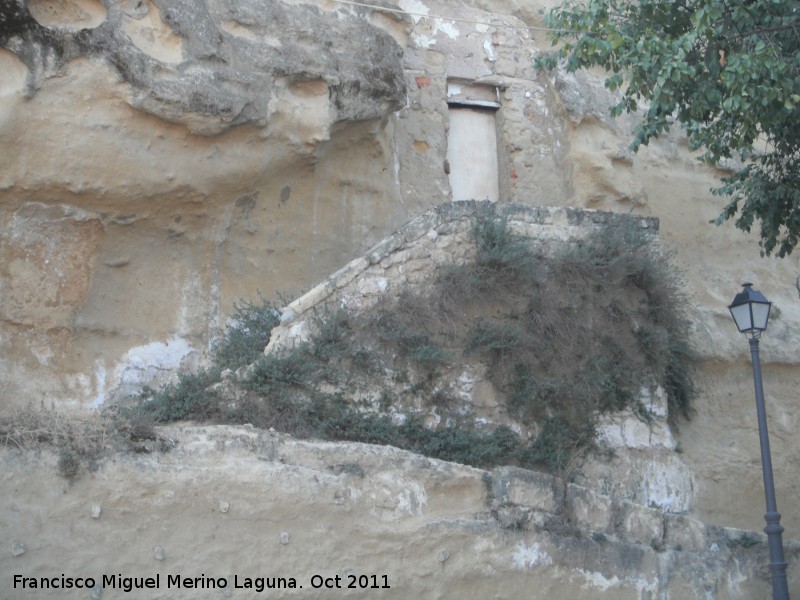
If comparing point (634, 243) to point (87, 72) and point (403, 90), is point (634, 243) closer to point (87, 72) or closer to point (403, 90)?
point (403, 90)

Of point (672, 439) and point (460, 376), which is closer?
point (460, 376)

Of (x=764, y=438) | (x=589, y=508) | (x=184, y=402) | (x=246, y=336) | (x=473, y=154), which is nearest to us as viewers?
(x=589, y=508)

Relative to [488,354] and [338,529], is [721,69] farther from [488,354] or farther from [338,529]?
[338,529]

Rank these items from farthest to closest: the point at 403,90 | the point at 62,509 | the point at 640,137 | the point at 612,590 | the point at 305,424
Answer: the point at 403,90 < the point at 640,137 < the point at 305,424 < the point at 612,590 < the point at 62,509

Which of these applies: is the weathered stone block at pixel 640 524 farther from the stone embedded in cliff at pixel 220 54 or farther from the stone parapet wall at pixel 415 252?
the stone embedded in cliff at pixel 220 54

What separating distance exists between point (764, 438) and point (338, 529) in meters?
3.62

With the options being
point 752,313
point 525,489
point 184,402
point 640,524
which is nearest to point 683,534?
point 640,524

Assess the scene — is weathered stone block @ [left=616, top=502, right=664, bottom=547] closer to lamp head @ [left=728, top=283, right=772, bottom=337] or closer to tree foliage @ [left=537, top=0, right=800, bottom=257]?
lamp head @ [left=728, top=283, right=772, bottom=337]

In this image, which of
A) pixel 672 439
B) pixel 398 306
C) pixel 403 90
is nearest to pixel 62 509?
pixel 398 306

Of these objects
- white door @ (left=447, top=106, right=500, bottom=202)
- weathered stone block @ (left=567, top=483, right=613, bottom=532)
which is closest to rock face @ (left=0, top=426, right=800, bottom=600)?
weathered stone block @ (left=567, top=483, right=613, bottom=532)

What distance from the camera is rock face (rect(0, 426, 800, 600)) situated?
6.08 meters

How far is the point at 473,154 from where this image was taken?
12992mm

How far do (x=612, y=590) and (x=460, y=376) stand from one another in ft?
7.59

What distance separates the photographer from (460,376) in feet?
28.8
